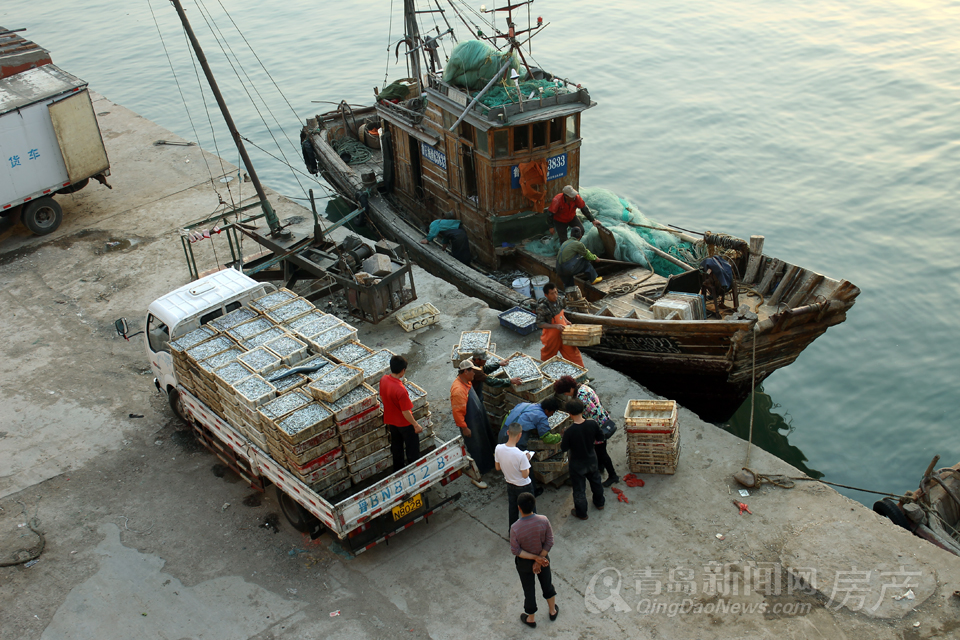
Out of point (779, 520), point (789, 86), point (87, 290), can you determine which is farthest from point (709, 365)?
point (789, 86)

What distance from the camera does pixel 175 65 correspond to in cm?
3572

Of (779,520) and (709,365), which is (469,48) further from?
(779,520)

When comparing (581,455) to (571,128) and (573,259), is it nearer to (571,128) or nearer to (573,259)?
(573,259)

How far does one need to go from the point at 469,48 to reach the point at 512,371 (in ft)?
21.4

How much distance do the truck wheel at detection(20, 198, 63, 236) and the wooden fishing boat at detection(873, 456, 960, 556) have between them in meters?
16.9

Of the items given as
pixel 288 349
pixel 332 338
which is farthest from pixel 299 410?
pixel 332 338

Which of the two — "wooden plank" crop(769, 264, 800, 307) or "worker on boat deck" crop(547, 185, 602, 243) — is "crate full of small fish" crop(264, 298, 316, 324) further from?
"wooden plank" crop(769, 264, 800, 307)

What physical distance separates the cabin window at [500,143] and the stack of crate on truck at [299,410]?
4.72 metres

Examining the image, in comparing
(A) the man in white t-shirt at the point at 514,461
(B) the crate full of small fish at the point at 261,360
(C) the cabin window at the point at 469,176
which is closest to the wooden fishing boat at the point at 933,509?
(A) the man in white t-shirt at the point at 514,461

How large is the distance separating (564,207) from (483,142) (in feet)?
6.03

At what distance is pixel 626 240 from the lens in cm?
1302

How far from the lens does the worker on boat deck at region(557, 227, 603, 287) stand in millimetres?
11797

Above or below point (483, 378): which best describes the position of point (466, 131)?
above

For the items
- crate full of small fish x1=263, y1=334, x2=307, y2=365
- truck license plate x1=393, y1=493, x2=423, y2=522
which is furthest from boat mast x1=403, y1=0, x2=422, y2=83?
truck license plate x1=393, y1=493, x2=423, y2=522
